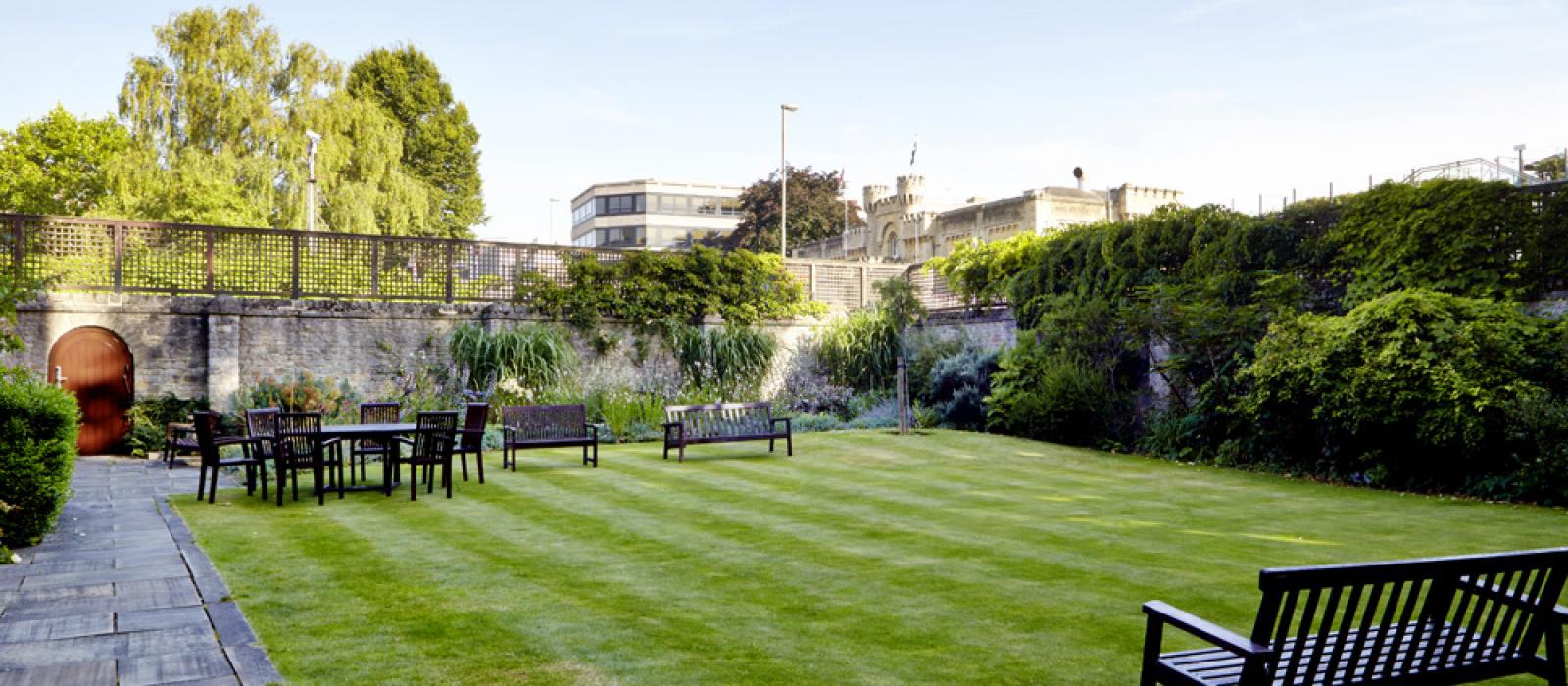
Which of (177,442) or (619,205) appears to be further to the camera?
(619,205)

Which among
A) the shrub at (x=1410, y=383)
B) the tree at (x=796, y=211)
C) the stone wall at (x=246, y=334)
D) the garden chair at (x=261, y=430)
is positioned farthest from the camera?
the tree at (x=796, y=211)

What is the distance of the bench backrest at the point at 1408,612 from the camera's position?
10.3ft

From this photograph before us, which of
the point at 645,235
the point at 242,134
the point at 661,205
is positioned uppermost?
the point at 661,205

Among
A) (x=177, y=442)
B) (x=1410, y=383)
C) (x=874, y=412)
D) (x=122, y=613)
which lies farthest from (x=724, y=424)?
(x=122, y=613)

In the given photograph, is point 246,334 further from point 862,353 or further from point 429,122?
point 429,122

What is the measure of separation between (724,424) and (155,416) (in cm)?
867

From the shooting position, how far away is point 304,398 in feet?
52.5

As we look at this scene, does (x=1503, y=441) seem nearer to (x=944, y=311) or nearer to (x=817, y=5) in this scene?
(x=944, y=311)

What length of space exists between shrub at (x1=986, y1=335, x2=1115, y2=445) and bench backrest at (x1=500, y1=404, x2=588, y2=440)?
6568mm

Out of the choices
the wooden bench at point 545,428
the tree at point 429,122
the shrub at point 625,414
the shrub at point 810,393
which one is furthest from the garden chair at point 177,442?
the tree at point 429,122

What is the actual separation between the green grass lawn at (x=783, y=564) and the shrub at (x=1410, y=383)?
0.81m

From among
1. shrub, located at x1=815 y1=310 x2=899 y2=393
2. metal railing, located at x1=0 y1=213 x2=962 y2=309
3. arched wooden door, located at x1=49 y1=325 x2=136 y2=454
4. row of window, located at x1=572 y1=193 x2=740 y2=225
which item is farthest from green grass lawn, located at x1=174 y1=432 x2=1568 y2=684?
row of window, located at x1=572 y1=193 x2=740 y2=225

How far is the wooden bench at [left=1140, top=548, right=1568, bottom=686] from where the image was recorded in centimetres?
318

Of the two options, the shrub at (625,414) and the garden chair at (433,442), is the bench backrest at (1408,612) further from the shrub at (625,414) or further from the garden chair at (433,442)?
the shrub at (625,414)
